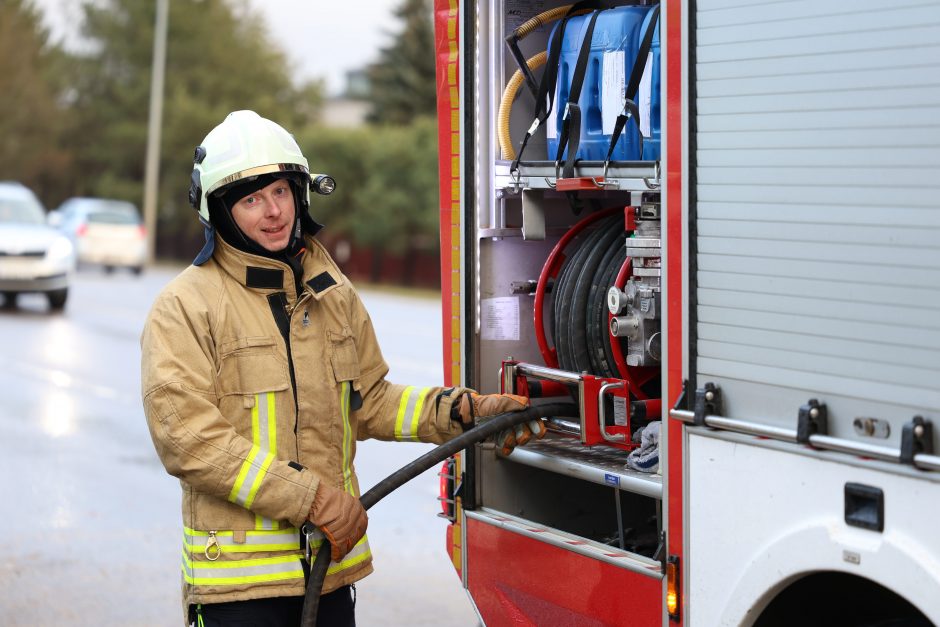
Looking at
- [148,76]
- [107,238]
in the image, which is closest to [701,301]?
[107,238]

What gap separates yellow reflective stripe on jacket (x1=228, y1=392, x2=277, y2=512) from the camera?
10.3 ft

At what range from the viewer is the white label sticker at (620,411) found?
3.57m

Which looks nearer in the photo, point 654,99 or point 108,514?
point 654,99

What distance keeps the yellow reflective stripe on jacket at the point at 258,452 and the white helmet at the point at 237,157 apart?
1.74ft

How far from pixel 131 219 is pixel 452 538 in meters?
26.5

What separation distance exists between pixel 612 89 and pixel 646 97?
16 cm

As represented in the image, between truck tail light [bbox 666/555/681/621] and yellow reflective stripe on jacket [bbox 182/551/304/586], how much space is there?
3.13ft

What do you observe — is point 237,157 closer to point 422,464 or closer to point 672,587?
point 422,464

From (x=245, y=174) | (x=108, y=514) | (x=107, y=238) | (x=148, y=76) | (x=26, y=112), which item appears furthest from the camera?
(x=26, y=112)

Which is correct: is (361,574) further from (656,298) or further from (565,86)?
(565,86)

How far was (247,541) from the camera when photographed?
10.7 feet

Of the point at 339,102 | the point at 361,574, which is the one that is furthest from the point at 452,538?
the point at 339,102

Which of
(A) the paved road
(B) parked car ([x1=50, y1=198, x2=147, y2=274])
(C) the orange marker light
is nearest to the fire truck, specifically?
(C) the orange marker light

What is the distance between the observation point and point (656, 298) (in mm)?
3527
